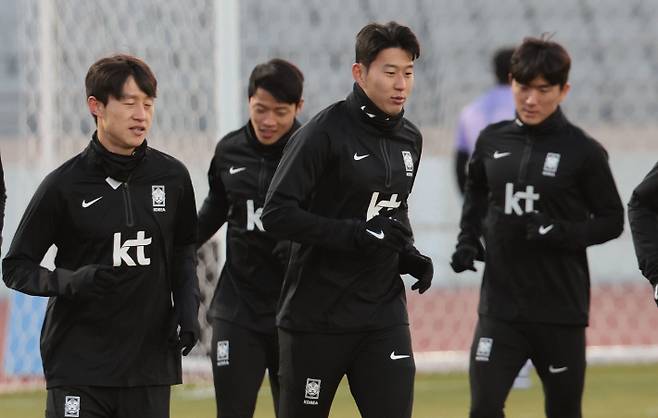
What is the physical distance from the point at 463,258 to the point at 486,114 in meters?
3.38

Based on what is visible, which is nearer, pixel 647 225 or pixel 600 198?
pixel 647 225

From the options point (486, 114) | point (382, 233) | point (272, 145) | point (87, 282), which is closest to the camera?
point (87, 282)

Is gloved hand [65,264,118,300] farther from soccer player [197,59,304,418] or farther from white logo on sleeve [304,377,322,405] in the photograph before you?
soccer player [197,59,304,418]

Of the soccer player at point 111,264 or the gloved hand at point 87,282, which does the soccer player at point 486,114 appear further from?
the gloved hand at point 87,282

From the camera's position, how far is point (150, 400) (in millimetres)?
5043

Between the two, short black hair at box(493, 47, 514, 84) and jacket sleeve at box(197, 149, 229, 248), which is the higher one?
short black hair at box(493, 47, 514, 84)

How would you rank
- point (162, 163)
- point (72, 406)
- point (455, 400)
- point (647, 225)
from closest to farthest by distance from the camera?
1. point (72, 406)
2. point (162, 163)
3. point (647, 225)
4. point (455, 400)

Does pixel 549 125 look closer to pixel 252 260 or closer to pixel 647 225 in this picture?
pixel 647 225

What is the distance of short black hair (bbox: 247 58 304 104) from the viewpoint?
630 centimetres

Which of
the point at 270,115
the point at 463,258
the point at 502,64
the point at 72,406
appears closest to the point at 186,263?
the point at 72,406

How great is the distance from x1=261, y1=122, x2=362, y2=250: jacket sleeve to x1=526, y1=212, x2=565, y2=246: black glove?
1290mm

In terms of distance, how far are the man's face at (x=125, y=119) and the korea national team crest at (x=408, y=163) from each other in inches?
36.3

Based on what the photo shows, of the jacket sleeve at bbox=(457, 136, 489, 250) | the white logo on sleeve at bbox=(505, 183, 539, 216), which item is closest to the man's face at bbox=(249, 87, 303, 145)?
the jacket sleeve at bbox=(457, 136, 489, 250)

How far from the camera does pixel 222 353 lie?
6352mm
